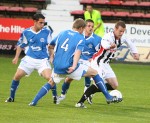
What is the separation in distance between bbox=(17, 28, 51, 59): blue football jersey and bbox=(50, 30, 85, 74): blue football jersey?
1.13m

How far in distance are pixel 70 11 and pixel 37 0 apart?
1482 mm

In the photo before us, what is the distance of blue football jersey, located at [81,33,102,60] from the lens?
13.1 m

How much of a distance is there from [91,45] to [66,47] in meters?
1.91

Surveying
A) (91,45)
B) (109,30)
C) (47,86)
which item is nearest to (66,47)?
(47,86)

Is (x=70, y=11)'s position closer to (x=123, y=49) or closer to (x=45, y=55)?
(x=123, y=49)

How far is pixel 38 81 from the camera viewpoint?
56.2 ft

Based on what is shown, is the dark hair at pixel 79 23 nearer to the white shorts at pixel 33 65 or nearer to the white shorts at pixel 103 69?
the white shorts at pixel 103 69

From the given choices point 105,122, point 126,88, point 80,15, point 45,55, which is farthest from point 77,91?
point 80,15

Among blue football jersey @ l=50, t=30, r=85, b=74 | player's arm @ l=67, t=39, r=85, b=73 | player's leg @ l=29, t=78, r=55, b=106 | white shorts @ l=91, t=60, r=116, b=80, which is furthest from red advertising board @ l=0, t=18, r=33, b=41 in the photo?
player's arm @ l=67, t=39, r=85, b=73

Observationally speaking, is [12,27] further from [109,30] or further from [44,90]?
[44,90]

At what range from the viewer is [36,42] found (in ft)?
41.3

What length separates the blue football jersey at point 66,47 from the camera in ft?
37.4

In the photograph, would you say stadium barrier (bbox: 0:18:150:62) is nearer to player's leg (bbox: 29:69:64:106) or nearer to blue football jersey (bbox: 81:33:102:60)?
blue football jersey (bbox: 81:33:102:60)

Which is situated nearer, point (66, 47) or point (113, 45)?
point (66, 47)
